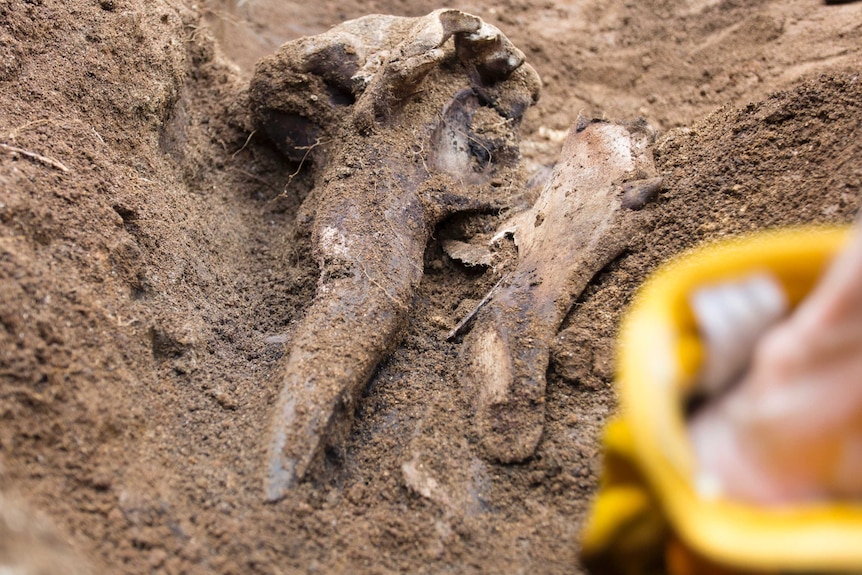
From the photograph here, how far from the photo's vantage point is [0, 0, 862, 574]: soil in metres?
1.37

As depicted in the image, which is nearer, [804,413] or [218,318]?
[804,413]

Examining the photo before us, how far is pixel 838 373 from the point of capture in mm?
765

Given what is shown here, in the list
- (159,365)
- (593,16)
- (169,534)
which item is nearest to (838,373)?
(169,534)

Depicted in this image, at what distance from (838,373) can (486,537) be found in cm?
94

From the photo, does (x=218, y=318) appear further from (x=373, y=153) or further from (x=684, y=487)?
(x=684, y=487)

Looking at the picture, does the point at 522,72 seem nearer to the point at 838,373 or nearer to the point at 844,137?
the point at 844,137

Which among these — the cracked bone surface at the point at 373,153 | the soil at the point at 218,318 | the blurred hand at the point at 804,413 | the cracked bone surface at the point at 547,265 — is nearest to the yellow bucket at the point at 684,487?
the blurred hand at the point at 804,413

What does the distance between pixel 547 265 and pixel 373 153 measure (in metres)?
0.74

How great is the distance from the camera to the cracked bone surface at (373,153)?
176 centimetres

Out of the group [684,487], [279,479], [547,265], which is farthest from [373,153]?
[684,487]

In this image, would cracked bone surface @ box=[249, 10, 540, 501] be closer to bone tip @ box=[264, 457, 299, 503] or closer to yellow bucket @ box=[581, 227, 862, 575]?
bone tip @ box=[264, 457, 299, 503]

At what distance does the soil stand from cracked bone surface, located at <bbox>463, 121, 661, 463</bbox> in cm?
6

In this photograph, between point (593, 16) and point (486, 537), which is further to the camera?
point (593, 16)

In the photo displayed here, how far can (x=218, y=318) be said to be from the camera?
203 centimetres
